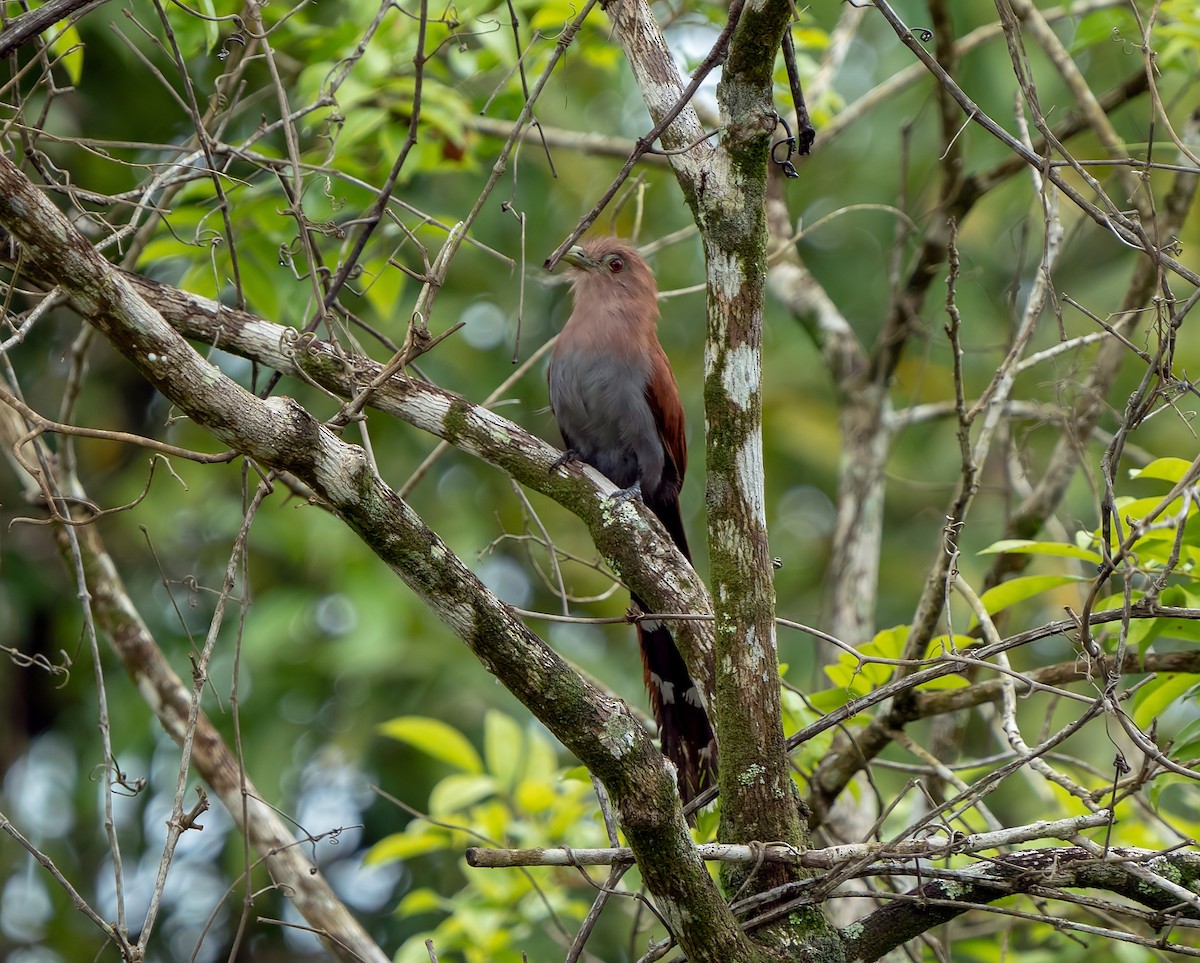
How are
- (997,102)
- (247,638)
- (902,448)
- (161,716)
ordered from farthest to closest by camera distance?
(902,448) < (997,102) < (247,638) < (161,716)

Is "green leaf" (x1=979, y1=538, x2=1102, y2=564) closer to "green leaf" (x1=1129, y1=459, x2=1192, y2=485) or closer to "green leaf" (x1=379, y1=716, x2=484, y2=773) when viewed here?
"green leaf" (x1=1129, y1=459, x2=1192, y2=485)

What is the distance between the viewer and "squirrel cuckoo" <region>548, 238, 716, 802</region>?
4281 mm

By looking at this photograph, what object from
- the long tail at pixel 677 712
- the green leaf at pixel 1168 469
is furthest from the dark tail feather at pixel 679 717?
the green leaf at pixel 1168 469

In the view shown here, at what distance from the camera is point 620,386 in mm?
4266

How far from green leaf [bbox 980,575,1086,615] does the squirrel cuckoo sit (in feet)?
4.67

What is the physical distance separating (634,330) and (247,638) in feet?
10.0

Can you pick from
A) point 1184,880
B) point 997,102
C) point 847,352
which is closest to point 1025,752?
point 1184,880

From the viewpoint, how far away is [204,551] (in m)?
6.83

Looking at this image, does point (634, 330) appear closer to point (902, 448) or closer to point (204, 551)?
point (204, 551)

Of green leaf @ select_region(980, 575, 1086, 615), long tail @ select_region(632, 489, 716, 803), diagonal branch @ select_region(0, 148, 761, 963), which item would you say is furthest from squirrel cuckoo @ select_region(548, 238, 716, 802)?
diagonal branch @ select_region(0, 148, 761, 963)

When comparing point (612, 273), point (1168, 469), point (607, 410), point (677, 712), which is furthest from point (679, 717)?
point (612, 273)

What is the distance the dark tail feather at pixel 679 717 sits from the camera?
3.29 metres

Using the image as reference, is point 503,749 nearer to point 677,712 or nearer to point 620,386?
point 677,712

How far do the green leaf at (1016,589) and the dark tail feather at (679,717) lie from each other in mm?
838
